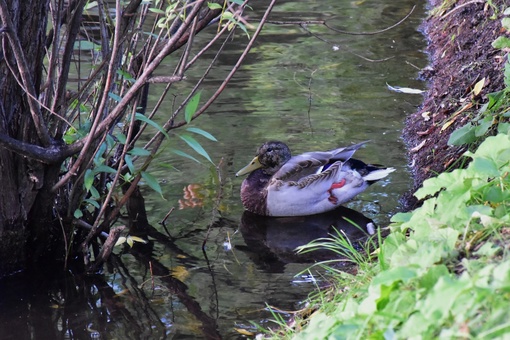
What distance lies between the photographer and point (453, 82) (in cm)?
683

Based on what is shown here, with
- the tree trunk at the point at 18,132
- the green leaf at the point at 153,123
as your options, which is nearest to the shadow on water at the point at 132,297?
the tree trunk at the point at 18,132

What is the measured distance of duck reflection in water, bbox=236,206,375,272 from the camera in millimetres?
5148

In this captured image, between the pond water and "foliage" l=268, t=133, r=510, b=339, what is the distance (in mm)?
857

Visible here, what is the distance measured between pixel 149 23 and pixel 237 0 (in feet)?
22.1

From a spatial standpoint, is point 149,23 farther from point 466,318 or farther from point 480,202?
point 466,318

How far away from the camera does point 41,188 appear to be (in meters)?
4.60

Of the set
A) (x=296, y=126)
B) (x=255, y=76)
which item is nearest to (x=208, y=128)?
(x=296, y=126)

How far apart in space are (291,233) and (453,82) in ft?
7.12

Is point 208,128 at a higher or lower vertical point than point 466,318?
lower

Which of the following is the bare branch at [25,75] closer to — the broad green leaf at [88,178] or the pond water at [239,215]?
the broad green leaf at [88,178]

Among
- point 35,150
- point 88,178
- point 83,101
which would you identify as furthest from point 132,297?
point 83,101

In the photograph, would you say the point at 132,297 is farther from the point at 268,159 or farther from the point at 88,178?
the point at 268,159

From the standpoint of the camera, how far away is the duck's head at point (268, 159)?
20.7 ft

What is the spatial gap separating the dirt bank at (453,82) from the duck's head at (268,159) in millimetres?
1058
